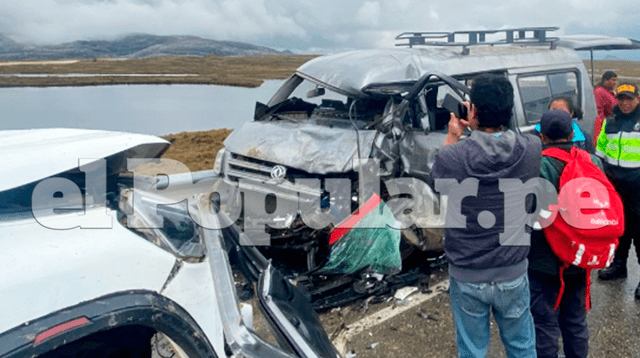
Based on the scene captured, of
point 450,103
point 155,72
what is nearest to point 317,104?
point 450,103

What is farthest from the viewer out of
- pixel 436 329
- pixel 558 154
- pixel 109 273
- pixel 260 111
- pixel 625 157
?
pixel 260 111

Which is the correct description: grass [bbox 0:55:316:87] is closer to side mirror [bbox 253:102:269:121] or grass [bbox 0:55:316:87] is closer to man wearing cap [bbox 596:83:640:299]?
side mirror [bbox 253:102:269:121]

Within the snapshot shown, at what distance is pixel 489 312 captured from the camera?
2.61 metres

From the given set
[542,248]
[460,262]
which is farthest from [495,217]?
[542,248]

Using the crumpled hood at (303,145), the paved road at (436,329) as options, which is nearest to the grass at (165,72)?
the crumpled hood at (303,145)

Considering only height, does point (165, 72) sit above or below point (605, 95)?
above

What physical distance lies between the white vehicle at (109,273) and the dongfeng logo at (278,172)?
6.46 feet

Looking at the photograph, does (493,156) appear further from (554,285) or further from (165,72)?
(165,72)

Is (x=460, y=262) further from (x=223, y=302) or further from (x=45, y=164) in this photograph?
(x=45, y=164)

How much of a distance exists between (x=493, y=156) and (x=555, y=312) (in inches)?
46.2

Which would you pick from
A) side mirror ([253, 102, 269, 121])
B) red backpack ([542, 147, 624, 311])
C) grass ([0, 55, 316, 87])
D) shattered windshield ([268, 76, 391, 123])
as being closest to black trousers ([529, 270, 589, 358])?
red backpack ([542, 147, 624, 311])

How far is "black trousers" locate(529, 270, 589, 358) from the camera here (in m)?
2.88

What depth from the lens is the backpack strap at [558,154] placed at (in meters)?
2.75

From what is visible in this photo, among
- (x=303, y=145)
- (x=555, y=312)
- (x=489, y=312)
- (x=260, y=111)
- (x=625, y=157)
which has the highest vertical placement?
(x=260, y=111)
